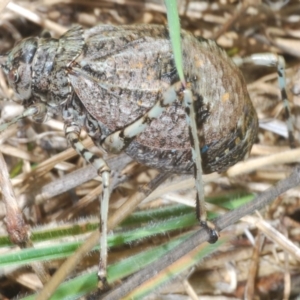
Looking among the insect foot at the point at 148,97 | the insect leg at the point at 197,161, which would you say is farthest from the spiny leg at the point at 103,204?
the insect leg at the point at 197,161

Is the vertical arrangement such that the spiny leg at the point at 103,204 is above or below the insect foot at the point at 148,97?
below

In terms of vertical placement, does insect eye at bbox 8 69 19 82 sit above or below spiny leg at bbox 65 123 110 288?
above

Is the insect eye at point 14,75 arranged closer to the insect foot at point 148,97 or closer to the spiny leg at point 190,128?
the insect foot at point 148,97

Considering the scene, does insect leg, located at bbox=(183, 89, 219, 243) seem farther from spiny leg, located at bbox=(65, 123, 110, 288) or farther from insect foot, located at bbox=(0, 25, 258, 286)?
spiny leg, located at bbox=(65, 123, 110, 288)

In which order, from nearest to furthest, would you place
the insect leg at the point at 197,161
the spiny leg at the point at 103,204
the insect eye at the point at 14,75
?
the insect leg at the point at 197,161, the spiny leg at the point at 103,204, the insect eye at the point at 14,75

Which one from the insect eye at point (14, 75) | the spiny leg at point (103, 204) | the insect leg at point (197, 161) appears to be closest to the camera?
the insect leg at point (197, 161)

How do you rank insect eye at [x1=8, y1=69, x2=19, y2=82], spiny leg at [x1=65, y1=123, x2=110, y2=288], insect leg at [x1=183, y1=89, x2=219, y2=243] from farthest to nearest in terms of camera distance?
insect eye at [x1=8, y1=69, x2=19, y2=82]
spiny leg at [x1=65, y1=123, x2=110, y2=288]
insect leg at [x1=183, y1=89, x2=219, y2=243]

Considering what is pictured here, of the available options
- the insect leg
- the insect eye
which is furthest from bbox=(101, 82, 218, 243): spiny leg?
the insect eye

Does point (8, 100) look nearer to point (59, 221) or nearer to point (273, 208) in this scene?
point (59, 221)

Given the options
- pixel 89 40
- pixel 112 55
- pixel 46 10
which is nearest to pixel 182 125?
pixel 112 55

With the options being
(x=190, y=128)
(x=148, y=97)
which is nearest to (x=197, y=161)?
(x=190, y=128)
